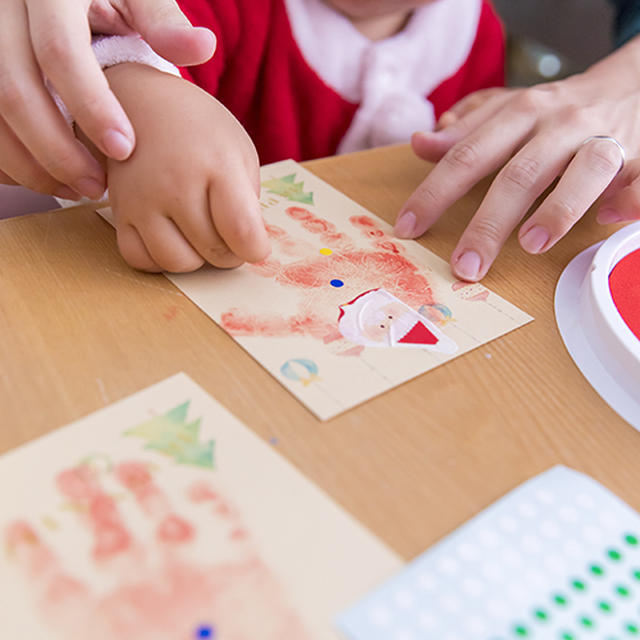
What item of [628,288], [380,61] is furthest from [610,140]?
[380,61]

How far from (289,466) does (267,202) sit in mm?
299

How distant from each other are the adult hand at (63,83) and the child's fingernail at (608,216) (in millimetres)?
358

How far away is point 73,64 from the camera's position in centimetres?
40

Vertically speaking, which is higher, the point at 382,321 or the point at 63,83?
the point at 63,83

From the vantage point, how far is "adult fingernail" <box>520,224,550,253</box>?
52 centimetres

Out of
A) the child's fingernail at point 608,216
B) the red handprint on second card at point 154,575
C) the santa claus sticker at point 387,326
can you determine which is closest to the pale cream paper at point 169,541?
the red handprint on second card at point 154,575

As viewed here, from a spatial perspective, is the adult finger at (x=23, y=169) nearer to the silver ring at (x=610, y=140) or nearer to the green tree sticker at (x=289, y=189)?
the green tree sticker at (x=289, y=189)

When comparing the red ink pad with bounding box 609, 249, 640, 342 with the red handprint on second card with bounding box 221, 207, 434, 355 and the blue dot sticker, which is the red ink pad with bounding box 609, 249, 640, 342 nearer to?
the red handprint on second card with bounding box 221, 207, 434, 355

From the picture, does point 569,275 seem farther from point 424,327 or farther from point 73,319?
point 73,319

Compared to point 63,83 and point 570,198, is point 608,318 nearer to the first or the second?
point 570,198

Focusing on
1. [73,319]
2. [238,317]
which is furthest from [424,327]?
[73,319]

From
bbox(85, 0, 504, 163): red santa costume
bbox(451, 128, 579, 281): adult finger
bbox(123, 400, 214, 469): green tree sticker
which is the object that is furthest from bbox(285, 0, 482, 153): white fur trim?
bbox(123, 400, 214, 469): green tree sticker

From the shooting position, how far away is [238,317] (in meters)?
0.43

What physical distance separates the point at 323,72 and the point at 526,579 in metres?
0.74
